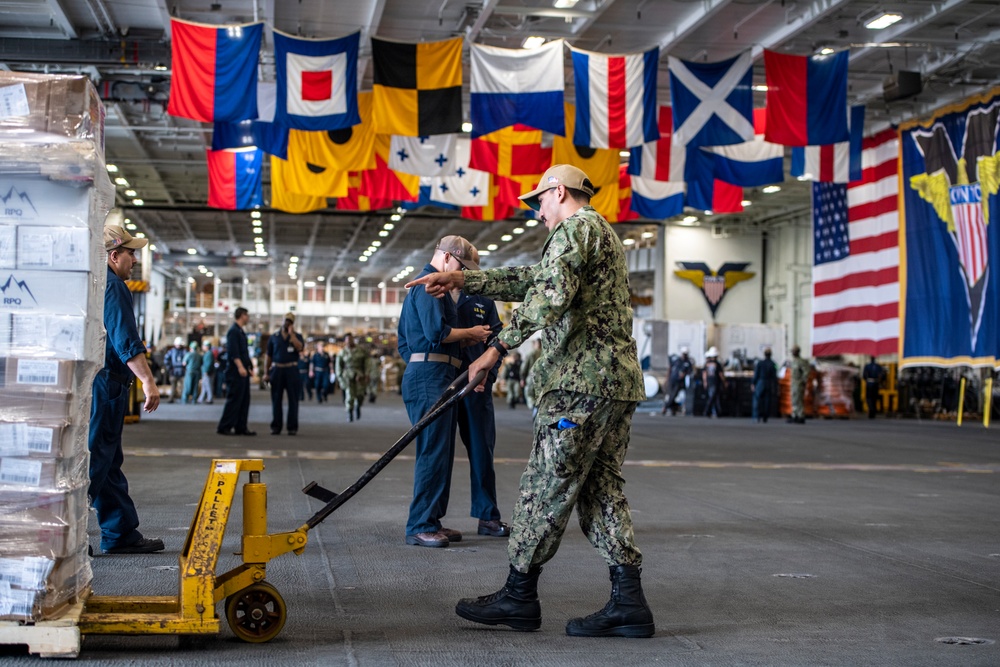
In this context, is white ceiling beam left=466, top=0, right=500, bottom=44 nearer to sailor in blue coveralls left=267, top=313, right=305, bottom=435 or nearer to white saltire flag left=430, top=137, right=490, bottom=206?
white saltire flag left=430, top=137, right=490, bottom=206

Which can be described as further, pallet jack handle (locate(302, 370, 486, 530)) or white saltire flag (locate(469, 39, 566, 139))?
white saltire flag (locate(469, 39, 566, 139))

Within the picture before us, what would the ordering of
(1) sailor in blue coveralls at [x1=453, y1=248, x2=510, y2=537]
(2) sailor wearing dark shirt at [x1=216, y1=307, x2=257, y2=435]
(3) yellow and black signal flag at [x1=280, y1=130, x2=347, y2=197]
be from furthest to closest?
(3) yellow and black signal flag at [x1=280, y1=130, x2=347, y2=197] < (2) sailor wearing dark shirt at [x1=216, y1=307, x2=257, y2=435] < (1) sailor in blue coveralls at [x1=453, y1=248, x2=510, y2=537]

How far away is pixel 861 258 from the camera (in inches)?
979

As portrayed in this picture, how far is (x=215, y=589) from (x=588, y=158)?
17100 mm

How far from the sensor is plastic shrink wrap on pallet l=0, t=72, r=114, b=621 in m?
3.62

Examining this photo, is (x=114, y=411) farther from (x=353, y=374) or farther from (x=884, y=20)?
(x=884, y=20)

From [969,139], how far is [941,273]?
107 inches

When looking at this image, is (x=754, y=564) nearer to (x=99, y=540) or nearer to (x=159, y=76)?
(x=99, y=540)

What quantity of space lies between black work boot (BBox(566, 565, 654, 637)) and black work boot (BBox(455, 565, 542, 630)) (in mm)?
164

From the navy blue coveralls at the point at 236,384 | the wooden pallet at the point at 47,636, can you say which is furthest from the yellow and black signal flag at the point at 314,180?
the wooden pallet at the point at 47,636

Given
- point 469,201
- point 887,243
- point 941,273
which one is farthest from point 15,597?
point 887,243

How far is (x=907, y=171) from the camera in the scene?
22.1m

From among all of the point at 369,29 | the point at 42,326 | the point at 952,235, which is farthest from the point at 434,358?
the point at 952,235

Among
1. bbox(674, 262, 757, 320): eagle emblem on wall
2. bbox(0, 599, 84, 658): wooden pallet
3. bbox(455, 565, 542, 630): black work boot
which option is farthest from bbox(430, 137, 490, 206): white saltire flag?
bbox(674, 262, 757, 320): eagle emblem on wall
